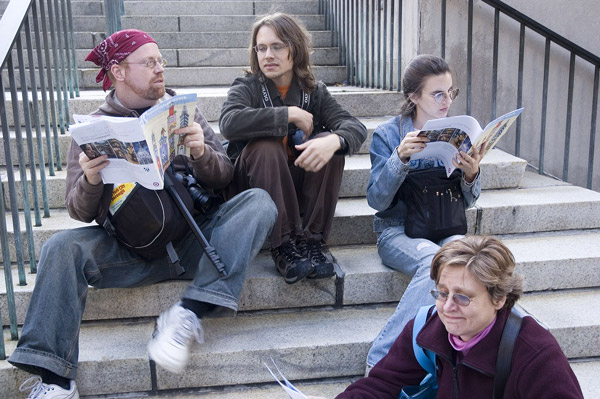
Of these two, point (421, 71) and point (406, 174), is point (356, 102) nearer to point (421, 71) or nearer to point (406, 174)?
point (421, 71)

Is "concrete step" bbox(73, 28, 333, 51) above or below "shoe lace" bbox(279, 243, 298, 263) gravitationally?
above

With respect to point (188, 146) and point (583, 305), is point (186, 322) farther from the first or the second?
point (583, 305)

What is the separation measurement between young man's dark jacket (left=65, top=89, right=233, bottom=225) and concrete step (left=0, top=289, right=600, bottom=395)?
0.57 metres

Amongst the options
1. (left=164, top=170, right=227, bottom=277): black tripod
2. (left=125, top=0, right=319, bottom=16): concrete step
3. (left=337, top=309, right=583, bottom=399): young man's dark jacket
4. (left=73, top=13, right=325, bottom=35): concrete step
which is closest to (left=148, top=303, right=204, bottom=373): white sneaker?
(left=164, top=170, right=227, bottom=277): black tripod

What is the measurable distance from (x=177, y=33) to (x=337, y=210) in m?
3.38

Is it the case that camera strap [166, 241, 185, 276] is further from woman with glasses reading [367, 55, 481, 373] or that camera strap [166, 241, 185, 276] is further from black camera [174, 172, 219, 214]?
woman with glasses reading [367, 55, 481, 373]

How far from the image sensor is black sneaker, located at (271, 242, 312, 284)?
111 inches

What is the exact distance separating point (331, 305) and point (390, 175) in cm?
75

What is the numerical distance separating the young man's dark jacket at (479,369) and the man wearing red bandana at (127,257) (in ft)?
2.64

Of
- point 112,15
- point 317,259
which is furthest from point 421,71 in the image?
point 112,15

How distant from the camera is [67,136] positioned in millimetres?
3725

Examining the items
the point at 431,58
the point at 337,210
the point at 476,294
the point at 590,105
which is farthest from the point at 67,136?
the point at 590,105

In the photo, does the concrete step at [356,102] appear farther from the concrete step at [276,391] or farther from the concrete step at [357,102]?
the concrete step at [276,391]

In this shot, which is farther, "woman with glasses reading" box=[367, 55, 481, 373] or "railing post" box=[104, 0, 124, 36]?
"railing post" box=[104, 0, 124, 36]
